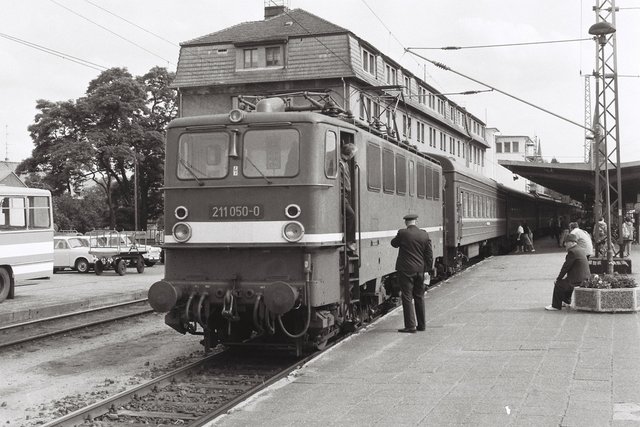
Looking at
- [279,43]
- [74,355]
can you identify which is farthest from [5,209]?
[279,43]

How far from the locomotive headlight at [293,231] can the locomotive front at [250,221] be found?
0.01 m

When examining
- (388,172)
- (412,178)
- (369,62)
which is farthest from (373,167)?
(369,62)

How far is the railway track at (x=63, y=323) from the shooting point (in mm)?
12613

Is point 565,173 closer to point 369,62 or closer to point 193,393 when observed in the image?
point 369,62

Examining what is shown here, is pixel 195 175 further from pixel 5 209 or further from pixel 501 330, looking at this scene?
pixel 5 209

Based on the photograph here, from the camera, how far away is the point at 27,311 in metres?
15.2

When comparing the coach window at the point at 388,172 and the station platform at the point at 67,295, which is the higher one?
the coach window at the point at 388,172

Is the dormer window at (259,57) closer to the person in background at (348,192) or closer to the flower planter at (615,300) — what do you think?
the flower planter at (615,300)

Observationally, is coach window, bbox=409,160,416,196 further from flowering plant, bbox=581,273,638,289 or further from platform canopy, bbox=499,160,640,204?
platform canopy, bbox=499,160,640,204

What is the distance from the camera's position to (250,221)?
30.2 ft

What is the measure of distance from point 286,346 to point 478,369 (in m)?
2.65

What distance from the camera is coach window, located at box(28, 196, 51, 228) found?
19062 millimetres

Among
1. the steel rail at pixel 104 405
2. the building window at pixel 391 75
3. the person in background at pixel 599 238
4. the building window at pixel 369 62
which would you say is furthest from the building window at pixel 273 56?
the steel rail at pixel 104 405

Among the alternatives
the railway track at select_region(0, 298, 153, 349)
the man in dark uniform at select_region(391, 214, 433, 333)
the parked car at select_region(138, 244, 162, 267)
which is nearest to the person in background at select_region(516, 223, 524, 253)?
the parked car at select_region(138, 244, 162, 267)
